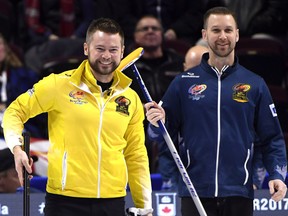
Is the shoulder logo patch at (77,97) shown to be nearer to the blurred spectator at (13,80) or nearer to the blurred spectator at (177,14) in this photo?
the blurred spectator at (13,80)

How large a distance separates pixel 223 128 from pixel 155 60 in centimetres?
369

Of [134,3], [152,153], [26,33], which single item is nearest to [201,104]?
[152,153]

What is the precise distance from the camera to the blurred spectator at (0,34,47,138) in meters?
9.34

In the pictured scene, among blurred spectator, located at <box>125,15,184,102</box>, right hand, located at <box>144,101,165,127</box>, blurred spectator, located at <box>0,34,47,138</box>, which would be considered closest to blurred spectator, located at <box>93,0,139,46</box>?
blurred spectator, located at <box>125,15,184,102</box>

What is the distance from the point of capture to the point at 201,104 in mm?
5766

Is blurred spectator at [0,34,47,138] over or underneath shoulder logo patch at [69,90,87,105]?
over

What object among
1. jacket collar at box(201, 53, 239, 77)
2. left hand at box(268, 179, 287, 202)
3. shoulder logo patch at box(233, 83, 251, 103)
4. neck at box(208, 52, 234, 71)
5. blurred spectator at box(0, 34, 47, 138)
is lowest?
left hand at box(268, 179, 287, 202)

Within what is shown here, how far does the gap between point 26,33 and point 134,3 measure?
1.45 metres

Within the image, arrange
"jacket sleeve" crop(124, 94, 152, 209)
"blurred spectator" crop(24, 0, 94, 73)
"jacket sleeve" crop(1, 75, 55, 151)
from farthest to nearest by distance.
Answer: "blurred spectator" crop(24, 0, 94, 73) → "jacket sleeve" crop(124, 94, 152, 209) → "jacket sleeve" crop(1, 75, 55, 151)

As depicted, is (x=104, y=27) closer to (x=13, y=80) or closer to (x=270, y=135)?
(x=270, y=135)

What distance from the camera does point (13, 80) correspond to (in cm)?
947

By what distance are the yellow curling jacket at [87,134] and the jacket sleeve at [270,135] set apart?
775 mm

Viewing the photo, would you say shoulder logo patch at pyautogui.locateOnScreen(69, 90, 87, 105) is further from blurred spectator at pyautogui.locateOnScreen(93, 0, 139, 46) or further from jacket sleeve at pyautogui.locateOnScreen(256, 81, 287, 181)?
blurred spectator at pyautogui.locateOnScreen(93, 0, 139, 46)

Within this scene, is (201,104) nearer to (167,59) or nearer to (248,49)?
(167,59)
